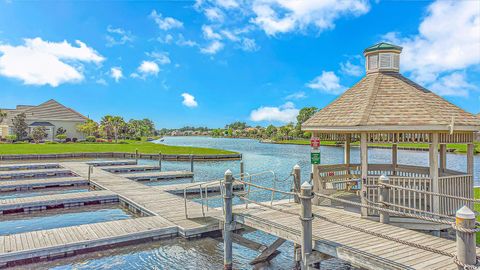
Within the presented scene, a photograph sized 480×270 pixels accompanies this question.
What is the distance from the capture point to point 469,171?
8.55 m

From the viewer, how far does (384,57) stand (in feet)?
33.3

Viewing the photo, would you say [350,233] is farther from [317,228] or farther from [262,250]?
[262,250]

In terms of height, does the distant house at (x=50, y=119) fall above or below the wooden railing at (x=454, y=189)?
above

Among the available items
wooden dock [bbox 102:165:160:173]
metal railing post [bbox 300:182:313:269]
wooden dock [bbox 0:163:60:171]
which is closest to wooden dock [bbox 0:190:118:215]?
metal railing post [bbox 300:182:313:269]

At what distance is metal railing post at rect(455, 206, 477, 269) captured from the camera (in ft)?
14.9

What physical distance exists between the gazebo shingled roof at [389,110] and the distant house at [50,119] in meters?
67.5

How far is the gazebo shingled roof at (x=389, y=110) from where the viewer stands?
7980 millimetres

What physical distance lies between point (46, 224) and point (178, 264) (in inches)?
260

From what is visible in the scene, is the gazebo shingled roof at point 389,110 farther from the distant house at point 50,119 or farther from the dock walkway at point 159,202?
the distant house at point 50,119

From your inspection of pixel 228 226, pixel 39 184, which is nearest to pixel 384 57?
pixel 228 226

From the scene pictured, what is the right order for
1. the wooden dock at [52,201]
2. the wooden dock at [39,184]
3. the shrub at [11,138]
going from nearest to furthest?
the wooden dock at [52,201] → the wooden dock at [39,184] → the shrub at [11,138]

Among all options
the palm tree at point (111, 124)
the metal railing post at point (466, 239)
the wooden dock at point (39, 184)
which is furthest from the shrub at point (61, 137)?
the metal railing post at point (466, 239)

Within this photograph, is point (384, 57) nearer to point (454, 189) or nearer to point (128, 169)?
point (454, 189)

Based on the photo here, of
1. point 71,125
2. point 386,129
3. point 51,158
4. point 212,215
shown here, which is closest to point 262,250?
point 212,215
